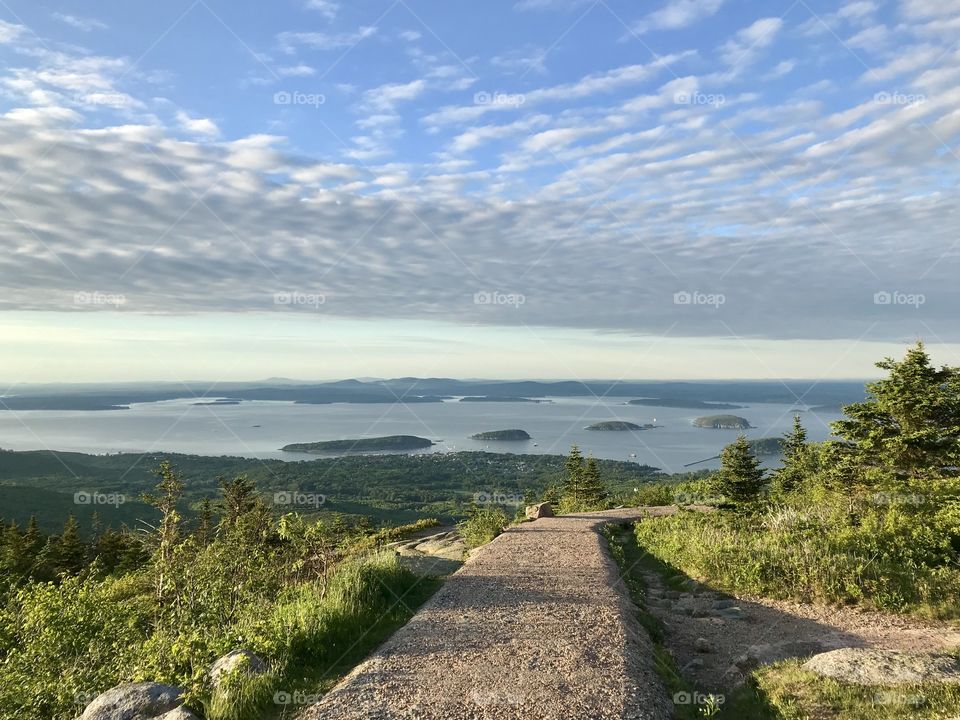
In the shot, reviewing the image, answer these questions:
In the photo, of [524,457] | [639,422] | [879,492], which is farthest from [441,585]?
[639,422]

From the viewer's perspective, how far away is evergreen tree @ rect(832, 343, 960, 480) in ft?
A: 40.7

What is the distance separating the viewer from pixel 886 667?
19.0ft

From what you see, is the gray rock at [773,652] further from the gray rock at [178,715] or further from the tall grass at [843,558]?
the gray rock at [178,715]

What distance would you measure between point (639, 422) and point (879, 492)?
178m

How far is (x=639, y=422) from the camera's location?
18338cm

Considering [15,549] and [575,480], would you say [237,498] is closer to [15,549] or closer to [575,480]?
[15,549]

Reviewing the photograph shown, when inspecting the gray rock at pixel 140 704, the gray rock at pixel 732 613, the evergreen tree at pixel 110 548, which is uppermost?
the gray rock at pixel 140 704

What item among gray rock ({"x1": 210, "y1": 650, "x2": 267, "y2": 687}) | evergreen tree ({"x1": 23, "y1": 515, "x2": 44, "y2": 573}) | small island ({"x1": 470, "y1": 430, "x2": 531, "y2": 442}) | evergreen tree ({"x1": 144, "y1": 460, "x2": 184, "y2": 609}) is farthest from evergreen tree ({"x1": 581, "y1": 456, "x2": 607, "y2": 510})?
small island ({"x1": 470, "y1": 430, "x2": 531, "y2": 442})

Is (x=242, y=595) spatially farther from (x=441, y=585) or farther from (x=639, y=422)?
(x=639, y=422)

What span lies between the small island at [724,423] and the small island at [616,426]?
17.9 m

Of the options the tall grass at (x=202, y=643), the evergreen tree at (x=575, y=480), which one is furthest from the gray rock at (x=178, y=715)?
the evergreen tree at (x=575, y=480)

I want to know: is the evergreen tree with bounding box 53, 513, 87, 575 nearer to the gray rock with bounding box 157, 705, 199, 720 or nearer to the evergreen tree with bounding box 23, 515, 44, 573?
the evergreen tree with bounding box 23, 515, 44, 573

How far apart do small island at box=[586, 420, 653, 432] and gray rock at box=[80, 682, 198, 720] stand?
166 m

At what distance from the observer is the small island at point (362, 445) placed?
128 m
